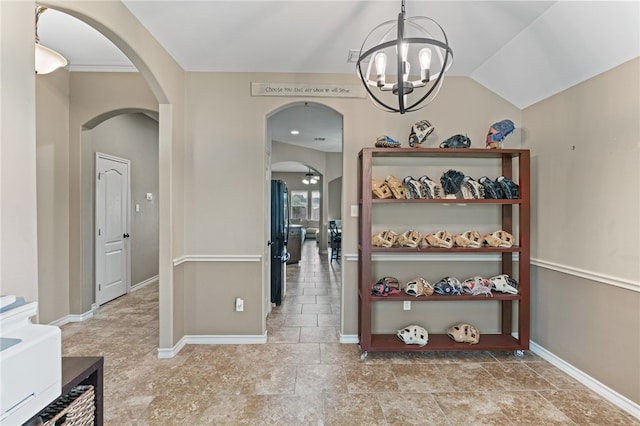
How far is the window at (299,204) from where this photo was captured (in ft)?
47.5

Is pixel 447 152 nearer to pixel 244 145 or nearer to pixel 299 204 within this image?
pixel 244 145

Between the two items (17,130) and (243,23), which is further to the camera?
(243,23)

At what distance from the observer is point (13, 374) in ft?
2.81

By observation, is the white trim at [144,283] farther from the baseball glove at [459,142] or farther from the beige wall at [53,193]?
the baseball glove at [459,142]

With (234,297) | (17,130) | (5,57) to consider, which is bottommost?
(234,297)

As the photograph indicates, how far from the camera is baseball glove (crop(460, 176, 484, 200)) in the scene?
2.96 metres

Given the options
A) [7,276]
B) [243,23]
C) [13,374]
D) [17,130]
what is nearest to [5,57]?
[17,130]

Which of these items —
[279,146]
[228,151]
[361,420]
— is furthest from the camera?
[279,146]

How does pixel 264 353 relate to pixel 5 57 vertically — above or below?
below

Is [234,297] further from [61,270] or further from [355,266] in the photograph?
[61,270]

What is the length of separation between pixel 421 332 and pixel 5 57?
3.32m

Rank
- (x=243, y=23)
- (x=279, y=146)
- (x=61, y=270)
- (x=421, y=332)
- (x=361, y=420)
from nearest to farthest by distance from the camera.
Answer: (x=361, y=420), (x=243, y=23), (x=421, y=332), (x=61, y=270), (x=279, y=146)

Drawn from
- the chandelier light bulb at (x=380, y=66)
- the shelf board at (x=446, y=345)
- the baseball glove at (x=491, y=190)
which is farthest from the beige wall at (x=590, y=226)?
the chandelier light bulb at (x=380, y=66)

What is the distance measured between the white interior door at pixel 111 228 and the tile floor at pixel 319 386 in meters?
1.04
